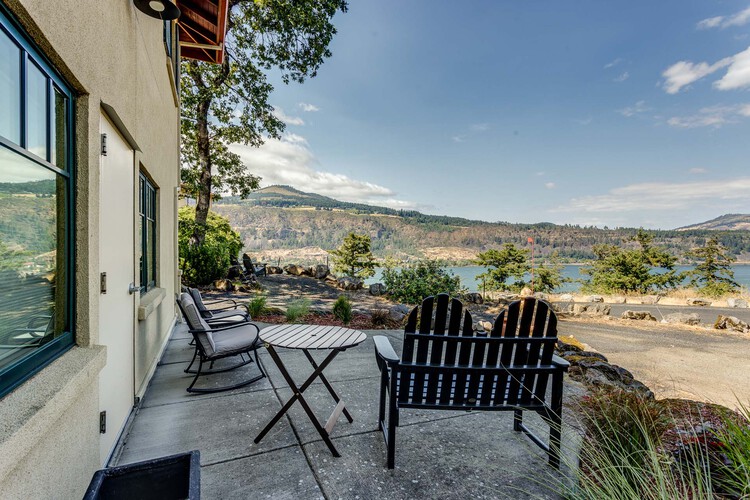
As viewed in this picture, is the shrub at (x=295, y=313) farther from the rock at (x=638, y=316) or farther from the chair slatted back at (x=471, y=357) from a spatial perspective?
the rock at (x=638, y=316)

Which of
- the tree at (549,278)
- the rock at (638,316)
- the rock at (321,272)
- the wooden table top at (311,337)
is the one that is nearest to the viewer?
the wooden table top at (311,337)

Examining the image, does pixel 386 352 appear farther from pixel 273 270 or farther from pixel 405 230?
pixel 405 230

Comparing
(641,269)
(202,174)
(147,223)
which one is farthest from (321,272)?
(641,269)

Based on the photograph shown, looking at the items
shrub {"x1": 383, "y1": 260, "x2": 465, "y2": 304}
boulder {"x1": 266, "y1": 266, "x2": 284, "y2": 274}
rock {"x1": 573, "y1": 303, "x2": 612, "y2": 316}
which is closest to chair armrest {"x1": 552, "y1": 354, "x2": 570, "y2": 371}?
shrub {"x1": 383, "y1": 260, "x2": 465, "y2": 304}

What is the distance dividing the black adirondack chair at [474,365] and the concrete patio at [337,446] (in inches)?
9.7

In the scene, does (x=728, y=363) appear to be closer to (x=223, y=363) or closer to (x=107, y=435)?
(x=223, y=363)

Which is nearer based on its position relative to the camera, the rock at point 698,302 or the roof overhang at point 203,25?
the roof overhang at point 203,25

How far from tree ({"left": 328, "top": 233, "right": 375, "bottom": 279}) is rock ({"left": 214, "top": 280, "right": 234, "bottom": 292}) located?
10.3 meters

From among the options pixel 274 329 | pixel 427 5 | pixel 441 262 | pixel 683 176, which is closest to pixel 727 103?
pixel 683 176

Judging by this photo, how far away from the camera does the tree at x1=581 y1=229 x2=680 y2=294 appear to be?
2223cm

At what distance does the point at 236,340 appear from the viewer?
3844 millimetres

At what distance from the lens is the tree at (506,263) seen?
2522cm

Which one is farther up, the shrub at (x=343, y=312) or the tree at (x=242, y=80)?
the tree at (x=242, y=80)

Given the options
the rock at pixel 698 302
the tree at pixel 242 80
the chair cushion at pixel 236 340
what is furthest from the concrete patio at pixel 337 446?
the rock at pixel 698 302
